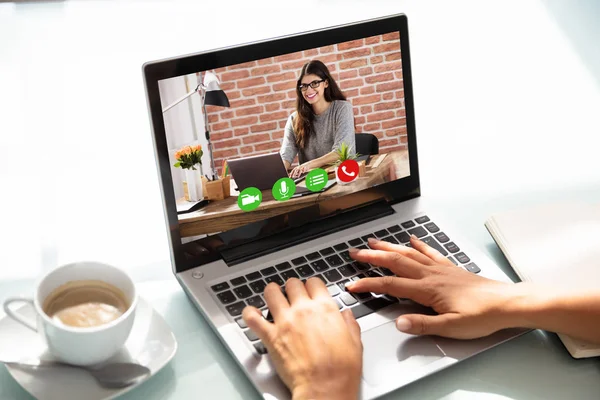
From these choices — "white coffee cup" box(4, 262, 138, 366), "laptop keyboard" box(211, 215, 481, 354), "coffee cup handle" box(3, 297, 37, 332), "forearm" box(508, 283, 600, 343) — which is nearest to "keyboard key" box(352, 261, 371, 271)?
"laptop keyboard" box(211, 215, 481, 354)

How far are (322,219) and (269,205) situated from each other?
3.6 inches

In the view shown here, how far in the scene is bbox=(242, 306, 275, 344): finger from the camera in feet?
2.80

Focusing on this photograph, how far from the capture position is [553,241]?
102cm

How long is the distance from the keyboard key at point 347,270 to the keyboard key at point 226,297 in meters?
0.15

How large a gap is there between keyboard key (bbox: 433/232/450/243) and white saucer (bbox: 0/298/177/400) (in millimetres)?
402

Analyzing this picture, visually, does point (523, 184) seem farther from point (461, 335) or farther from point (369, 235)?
point (461, 335)

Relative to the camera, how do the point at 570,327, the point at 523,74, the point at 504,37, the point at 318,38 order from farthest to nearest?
the point at 504,37 → the point at 523,74 → the point at 318,38 → the point at 570,327

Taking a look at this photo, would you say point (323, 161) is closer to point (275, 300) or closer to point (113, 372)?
point (275, 300)

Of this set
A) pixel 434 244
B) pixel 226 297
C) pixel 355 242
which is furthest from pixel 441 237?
pixel 226 297

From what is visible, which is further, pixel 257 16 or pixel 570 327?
pixel 257 16

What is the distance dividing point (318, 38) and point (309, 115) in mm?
103

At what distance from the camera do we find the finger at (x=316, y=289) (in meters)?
0.91

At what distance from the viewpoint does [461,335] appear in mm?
883

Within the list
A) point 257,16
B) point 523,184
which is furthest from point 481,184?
point 257,16
